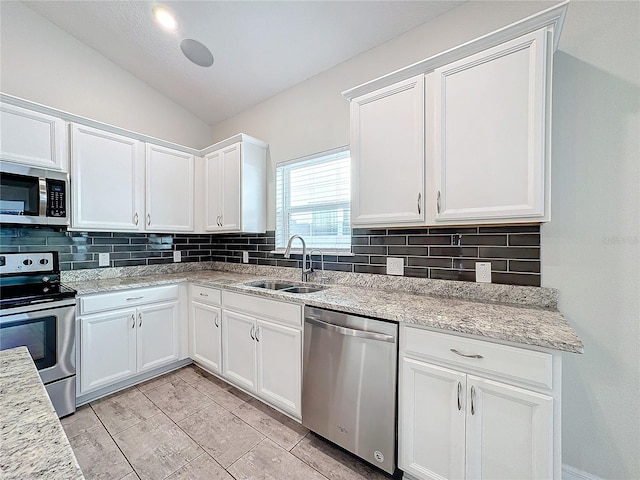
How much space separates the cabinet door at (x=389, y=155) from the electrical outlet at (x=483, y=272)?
0.49 m

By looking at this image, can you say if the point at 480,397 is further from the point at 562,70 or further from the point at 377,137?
the point at 562,70

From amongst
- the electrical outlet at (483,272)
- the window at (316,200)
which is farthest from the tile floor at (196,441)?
the window at (316,200)

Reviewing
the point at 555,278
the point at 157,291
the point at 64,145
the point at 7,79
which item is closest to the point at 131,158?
the point at 64,145

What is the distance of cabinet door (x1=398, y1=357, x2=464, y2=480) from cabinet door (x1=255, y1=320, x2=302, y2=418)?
735 millimetres

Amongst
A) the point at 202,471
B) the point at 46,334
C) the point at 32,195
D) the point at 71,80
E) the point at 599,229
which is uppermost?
the point at 71,80

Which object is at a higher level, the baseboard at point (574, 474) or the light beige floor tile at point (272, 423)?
the baseboard at point (574, 474)

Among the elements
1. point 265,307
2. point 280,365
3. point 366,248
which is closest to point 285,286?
point 265,307

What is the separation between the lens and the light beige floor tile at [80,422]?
1.92m

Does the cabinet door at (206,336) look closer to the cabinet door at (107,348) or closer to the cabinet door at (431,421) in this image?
the cabinet door at (107,348)

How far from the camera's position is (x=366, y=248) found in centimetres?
230

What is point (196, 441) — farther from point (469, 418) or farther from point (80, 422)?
point (469, 418)

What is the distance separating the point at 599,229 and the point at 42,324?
351 cm

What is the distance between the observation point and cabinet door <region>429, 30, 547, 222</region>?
4.44 ft

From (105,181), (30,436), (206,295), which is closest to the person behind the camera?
(30,436)
